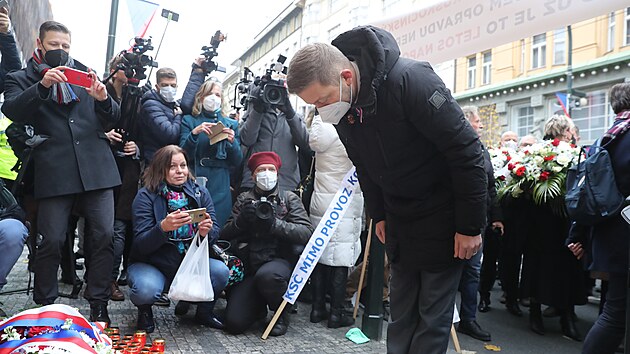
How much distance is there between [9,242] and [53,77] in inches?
45.8

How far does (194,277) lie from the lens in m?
3.97

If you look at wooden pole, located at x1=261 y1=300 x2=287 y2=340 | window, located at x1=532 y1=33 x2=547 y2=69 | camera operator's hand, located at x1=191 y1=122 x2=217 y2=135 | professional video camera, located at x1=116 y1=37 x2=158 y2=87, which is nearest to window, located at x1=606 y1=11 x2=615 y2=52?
window, located at x1=532 y1=33 x2=547 y2=69

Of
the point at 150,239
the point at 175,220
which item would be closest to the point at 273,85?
the point at 175,220

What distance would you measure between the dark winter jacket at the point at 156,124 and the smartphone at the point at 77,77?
1381 mm

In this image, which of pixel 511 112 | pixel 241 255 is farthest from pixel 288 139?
pixel 511 112

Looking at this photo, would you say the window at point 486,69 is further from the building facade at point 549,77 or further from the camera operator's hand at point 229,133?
the camera operator's hand at point 229,133

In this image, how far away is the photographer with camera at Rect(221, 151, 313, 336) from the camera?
171 inches

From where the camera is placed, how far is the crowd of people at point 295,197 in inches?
95.9

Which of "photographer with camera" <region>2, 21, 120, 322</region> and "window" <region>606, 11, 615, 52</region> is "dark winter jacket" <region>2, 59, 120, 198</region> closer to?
"photographer with camera" <region>2, 21, 120, 322</region>

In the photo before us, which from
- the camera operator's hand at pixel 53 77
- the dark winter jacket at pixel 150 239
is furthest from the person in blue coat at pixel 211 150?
the camera operator's hand at pixel 53 77

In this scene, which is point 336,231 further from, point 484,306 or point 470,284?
point 484,306

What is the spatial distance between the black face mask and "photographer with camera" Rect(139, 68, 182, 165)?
124cm

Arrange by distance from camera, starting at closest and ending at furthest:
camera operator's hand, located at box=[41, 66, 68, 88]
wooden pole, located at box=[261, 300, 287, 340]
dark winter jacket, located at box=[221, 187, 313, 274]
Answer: camera operator's hand, located at box=[41, 66, 68, 88]
wooden pole, located at box=[261, 300, 287, 340]
dark winter jacket, located at box=[221, 187, 313, 274]

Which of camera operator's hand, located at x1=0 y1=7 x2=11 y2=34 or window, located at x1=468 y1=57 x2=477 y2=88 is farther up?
window, located at x1=468 y1=57 x2=477 y2=88
